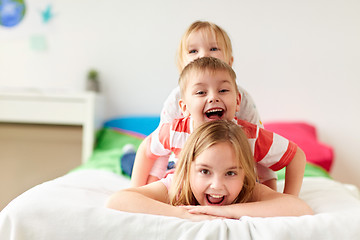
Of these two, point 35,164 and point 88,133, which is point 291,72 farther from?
point 35,164

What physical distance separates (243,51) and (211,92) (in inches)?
61.5

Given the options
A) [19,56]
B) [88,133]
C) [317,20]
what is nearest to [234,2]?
[317,20]

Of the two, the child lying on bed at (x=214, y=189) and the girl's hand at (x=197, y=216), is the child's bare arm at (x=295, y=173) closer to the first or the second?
the child lying on bed at (x=214, y=189)

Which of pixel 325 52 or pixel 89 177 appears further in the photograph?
pixel 325 52

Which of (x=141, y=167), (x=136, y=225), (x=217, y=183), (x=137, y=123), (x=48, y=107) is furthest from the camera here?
(x=137, y=123)

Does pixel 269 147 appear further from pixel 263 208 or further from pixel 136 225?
pixel 136 225

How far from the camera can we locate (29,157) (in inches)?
105

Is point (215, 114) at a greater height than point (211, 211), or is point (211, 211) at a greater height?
point (215, 114)

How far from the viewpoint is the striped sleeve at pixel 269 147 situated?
115cm

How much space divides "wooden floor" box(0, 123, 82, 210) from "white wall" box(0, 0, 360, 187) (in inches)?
14.2

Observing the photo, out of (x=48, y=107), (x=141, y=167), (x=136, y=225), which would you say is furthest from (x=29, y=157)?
(x=136, y=225)

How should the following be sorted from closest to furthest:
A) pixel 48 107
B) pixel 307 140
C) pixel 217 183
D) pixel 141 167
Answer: pixel 217 183
pixel 141 167
pixel 307 140
pixel 48 107

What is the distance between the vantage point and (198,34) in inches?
53.0

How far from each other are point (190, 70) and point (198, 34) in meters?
0.26
